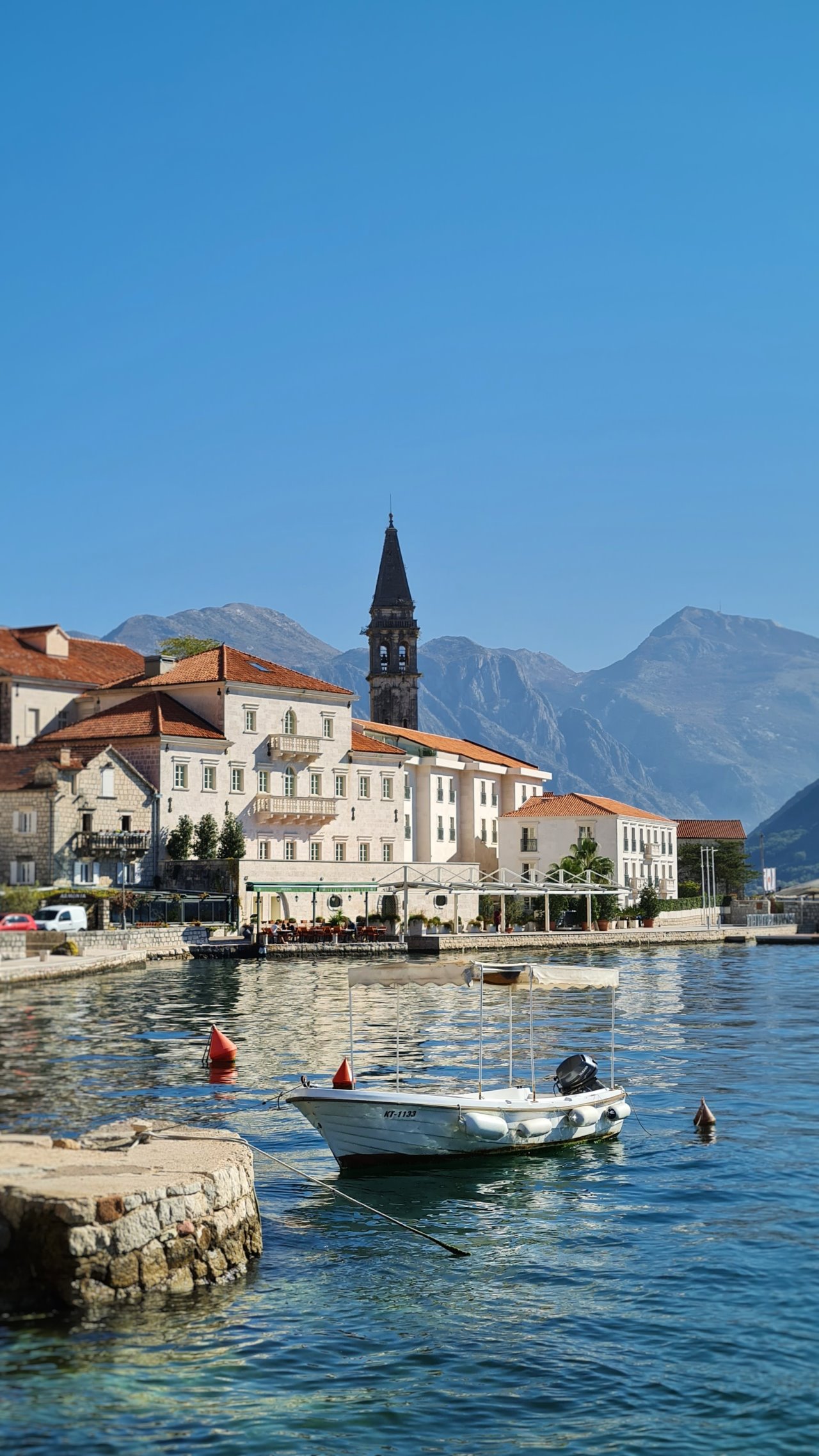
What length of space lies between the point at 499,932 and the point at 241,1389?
244ft

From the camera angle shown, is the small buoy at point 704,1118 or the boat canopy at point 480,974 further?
the small buoy at point 704,1118

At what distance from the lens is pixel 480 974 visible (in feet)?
76.3

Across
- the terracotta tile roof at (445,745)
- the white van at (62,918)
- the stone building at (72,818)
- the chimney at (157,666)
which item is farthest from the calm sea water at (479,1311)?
the terracotta tile roof at (445,745)

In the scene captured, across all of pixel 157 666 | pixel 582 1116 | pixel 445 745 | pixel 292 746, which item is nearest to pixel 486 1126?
pixel 582 1116

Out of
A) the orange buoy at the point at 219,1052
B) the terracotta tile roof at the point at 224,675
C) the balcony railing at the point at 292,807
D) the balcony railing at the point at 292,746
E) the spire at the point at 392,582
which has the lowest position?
the orange buoy at the point at 219,1052

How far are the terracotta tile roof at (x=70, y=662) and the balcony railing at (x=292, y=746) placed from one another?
38.5 feet

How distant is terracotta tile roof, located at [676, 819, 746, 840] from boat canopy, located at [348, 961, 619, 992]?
127m

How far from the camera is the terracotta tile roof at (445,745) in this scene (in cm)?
10631

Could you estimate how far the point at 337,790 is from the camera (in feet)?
300

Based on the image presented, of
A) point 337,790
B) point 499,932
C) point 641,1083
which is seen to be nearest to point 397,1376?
point 641,1083

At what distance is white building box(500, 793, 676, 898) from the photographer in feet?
363

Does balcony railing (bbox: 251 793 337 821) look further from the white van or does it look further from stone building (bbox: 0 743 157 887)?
the white van

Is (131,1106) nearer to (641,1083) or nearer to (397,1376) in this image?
(641,1083)

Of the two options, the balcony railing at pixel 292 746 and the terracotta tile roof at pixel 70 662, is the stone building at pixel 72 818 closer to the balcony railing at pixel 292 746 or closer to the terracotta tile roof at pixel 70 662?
the terracotta tile roof at pixel 70 662
